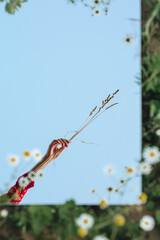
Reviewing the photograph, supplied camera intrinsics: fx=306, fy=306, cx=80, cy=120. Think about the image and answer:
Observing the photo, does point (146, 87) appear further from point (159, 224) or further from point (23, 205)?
point (23, 205)

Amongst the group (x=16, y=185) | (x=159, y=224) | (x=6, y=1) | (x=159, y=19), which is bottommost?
(x=159, y=224)

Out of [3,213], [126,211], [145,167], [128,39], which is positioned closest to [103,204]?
[126,211]

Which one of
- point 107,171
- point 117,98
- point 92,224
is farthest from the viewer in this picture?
point 117,98

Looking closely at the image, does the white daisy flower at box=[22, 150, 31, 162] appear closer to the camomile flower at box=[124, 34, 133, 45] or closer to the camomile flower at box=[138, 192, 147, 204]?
the camomile flower at box=[138, 192, 147, 204]

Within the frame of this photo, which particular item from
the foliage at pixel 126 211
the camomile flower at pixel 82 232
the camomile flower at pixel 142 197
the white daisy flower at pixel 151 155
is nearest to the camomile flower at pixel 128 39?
the foliage at pixel 126 211

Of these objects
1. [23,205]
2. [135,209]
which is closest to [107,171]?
[135,209]

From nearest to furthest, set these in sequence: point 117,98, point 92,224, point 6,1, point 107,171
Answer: point 92,224 < point 107,171 < point 6,1 < point 117,98

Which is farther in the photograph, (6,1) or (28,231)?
(6,1)
